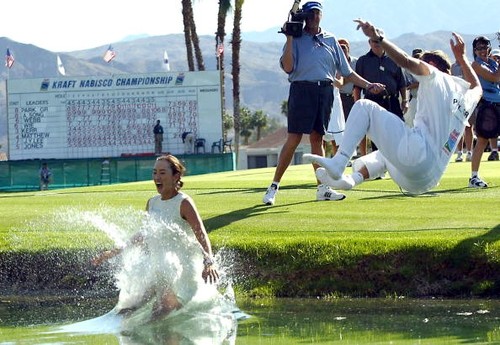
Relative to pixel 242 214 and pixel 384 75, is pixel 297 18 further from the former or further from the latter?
→ pixel 384 75

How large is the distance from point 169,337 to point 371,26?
10.6ft

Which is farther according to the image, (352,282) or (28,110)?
(28,110)

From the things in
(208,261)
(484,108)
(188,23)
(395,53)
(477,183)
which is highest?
(188,23)

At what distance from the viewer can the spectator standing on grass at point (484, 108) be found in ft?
49.6

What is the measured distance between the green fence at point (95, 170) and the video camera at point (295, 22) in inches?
1119

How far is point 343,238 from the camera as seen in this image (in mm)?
11328

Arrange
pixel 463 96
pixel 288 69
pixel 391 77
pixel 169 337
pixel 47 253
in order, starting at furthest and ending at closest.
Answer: pixel 391 77
pixel 288 69
pixel 47 253
pixel 463 96
pixel 169 337

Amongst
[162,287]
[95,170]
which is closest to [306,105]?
[162,287]

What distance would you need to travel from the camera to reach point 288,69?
13703mm

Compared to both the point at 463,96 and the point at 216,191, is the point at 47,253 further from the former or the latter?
the point at 216,191

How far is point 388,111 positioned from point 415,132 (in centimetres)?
104

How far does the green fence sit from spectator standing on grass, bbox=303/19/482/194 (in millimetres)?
31220

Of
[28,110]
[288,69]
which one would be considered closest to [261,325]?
[288,69]

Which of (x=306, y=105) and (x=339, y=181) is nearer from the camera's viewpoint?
(x=339, y=181)
